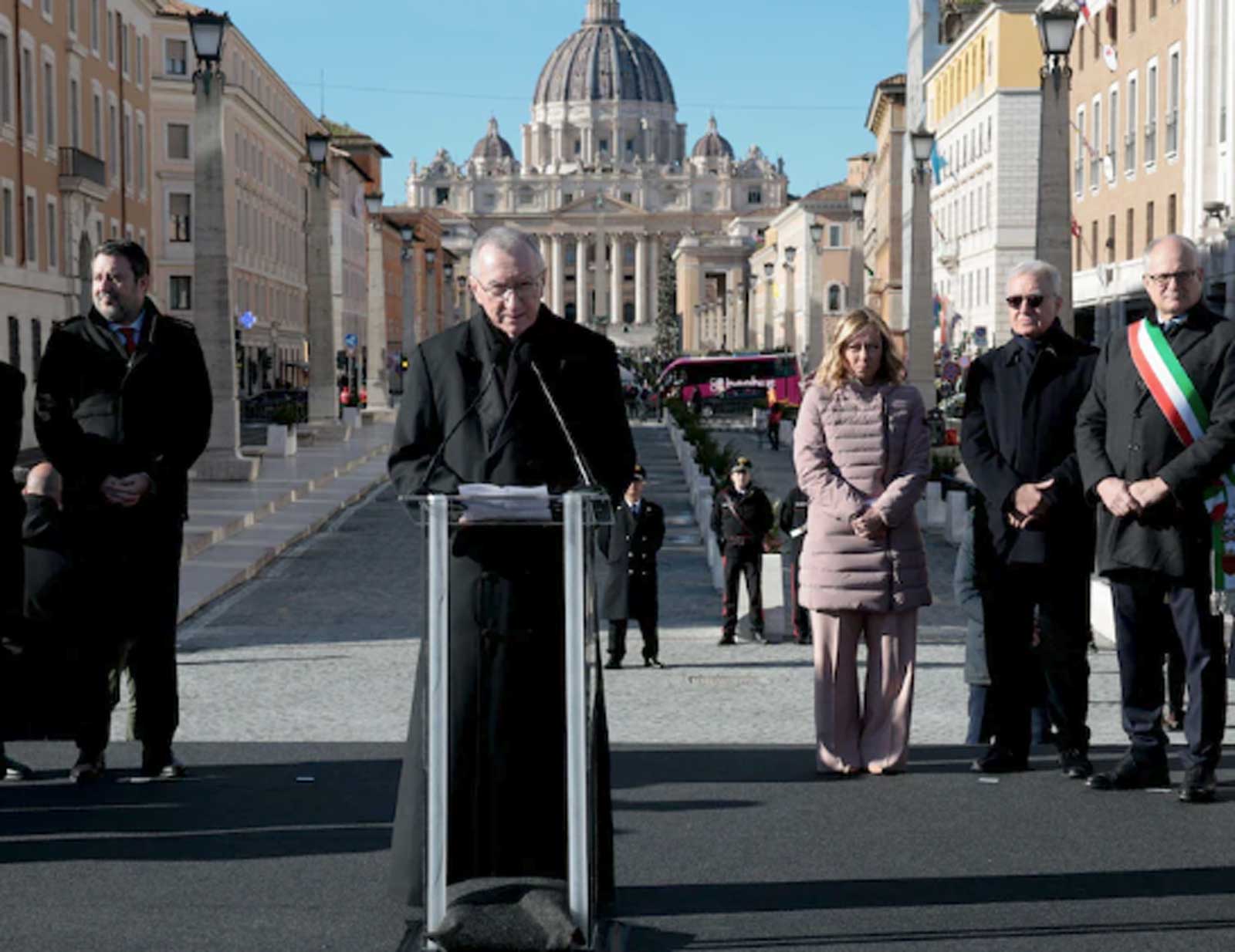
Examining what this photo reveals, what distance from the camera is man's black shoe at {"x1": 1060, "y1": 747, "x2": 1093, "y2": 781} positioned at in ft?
24.0

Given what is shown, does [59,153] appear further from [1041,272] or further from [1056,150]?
[1041,272]

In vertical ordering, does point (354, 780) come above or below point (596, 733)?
below

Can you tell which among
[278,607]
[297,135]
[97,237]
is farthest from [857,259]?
[297,135]

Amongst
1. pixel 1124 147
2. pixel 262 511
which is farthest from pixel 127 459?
pixel 1124 147

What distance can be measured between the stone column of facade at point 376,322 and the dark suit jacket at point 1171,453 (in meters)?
45.6

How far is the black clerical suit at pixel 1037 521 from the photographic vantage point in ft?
24.1

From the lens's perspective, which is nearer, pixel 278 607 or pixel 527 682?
pixel 527 682

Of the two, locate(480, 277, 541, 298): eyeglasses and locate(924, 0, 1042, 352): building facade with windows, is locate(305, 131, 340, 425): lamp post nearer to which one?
locate(924, 0, 1042, 352): building facade with windows

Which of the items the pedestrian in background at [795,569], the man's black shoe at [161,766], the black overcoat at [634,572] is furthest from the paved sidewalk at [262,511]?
the man's black shoe at [161,766]

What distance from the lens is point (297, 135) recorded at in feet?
305

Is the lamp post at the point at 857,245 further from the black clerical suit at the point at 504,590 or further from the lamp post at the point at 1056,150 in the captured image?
the black clerical suit at the point at 504,590

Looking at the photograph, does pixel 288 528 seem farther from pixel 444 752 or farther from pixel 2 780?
pixel 444 752

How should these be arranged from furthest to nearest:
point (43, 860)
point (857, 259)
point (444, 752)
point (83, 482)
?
1. point (857, 259)
2. point (83, 482)
3. point (43, 860)
4. point (444, 752)

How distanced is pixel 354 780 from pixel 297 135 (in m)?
88.0
